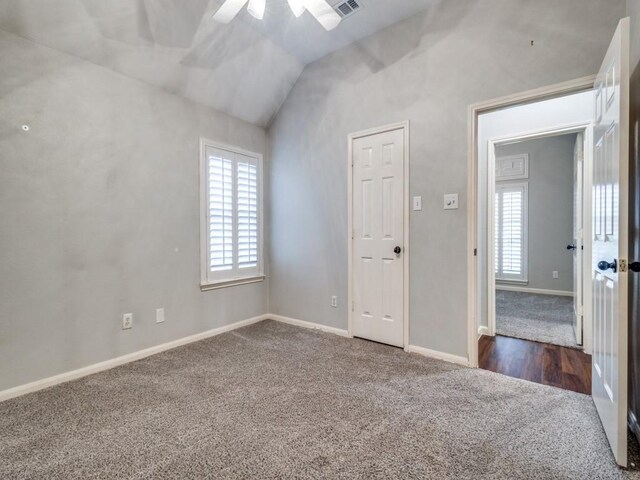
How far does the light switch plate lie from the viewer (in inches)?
103

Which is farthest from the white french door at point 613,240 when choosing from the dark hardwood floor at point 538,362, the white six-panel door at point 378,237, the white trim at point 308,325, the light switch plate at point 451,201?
the white trim at point 308,325

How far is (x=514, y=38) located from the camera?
2.34 m

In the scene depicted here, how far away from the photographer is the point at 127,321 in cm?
270

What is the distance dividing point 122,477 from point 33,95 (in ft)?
8.21

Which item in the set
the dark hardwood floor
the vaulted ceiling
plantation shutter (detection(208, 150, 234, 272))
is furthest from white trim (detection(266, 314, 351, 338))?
the vaulted ceiling

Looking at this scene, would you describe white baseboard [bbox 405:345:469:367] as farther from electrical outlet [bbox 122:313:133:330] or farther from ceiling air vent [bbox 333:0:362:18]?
ceiling air vent [bbox 333:0:362:18]

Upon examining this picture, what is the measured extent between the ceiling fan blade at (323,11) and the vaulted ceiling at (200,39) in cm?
71

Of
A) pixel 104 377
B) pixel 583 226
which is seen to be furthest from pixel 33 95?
pixel 583 226

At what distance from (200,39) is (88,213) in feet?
5.77

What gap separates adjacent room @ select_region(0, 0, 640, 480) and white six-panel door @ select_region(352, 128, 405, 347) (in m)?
0.02

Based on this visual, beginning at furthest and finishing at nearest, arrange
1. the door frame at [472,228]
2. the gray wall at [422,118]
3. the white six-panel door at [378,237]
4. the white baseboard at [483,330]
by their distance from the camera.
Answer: the white baseboard at [483,330] → the white six-panel door at [378,237] → the door frame at [472,228] → the gray wall at [422,118]

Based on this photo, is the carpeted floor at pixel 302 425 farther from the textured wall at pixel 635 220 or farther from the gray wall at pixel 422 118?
the gray wall at pixel 422 118

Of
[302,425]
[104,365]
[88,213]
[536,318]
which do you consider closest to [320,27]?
[88,213]

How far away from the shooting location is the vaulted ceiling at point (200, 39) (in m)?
2.19
